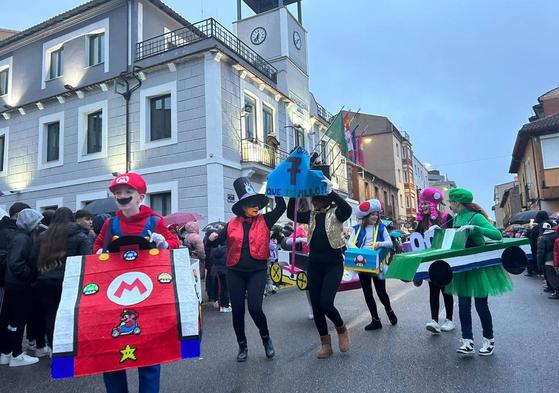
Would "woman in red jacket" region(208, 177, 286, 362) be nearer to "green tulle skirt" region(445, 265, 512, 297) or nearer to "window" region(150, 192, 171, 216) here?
"green tulle skirt" region(445, 265, 512, 297)

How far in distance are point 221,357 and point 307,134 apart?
1754 cm

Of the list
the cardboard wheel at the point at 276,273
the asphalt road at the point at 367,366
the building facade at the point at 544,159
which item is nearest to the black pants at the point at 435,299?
the asphalt road at the point at 367,366

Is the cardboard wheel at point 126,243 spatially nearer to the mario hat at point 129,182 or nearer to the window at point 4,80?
the mario hat at point 129,182

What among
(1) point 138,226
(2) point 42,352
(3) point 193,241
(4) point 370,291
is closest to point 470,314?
(4) point 370,291

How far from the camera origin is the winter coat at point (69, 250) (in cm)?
503

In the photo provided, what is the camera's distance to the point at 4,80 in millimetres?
20516

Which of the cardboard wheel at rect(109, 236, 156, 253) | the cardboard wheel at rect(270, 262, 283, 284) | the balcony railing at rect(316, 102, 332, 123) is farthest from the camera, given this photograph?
the balcony railing at rect(316, 102, 332, 123)

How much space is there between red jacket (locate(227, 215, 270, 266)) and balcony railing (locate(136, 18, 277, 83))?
37.6 ft

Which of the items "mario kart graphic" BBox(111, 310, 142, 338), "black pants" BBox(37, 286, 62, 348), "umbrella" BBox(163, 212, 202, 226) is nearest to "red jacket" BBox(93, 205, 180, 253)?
"mario kart graphic" BBox(111, 310, 142, 338)

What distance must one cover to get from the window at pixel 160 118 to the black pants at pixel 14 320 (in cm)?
1113

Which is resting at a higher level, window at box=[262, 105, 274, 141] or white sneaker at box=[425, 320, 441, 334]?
window at box=[262, 105, 274, 141]

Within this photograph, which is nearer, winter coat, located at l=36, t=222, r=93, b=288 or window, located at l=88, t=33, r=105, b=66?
winter coat, located at l=36, t=222, r=93, b=288

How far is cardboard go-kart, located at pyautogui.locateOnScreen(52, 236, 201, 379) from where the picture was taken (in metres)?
2.77

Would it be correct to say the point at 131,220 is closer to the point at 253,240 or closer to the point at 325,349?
the point at 253,240
